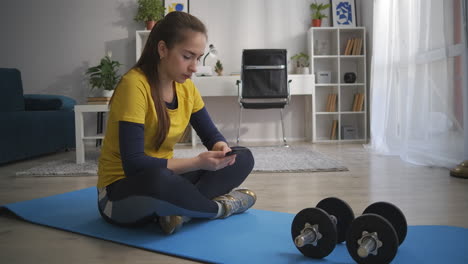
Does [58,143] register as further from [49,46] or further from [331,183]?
[331,183]

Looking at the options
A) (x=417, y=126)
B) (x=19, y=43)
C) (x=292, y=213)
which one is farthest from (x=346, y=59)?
(x=19, y=43)

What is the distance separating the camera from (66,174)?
2.66 metres

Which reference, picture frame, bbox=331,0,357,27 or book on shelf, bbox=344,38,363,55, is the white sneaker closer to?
book on shelf, bbox=344,38,363,55

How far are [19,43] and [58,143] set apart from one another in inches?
80.5

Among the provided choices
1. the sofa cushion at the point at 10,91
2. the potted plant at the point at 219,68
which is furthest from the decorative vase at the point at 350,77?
the sofa cushion at the point at 10,91

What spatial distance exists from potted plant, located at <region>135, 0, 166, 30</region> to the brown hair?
145 inches

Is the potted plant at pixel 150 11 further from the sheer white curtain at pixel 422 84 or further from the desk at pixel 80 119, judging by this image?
the sheer white curtain at pixel 422 84

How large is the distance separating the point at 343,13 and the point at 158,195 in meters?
4.44

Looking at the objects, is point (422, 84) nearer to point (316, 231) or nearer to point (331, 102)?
point (331, 102)

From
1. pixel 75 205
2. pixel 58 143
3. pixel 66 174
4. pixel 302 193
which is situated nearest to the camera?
pixel 75 205

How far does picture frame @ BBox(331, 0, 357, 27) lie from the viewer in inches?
195

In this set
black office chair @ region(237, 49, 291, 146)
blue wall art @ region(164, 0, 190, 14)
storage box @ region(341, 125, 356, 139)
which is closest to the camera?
black office chair @ region(237, 49, 291, 146)

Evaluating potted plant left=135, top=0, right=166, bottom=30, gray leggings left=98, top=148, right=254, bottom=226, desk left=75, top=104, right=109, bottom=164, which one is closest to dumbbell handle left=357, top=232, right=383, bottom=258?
gray leggings left=98, top=148, right=254, bottom=226

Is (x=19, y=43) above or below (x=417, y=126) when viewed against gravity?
above
